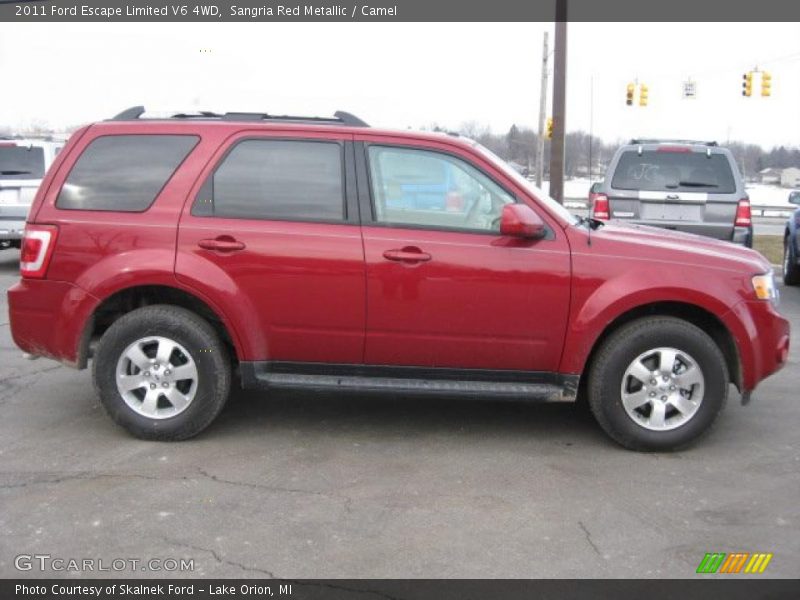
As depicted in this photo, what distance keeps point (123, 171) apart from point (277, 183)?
94 centimetres

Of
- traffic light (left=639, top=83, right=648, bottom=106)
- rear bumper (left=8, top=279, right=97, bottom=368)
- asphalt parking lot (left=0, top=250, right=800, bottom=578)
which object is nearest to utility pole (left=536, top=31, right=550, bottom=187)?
traffic light (left=639, top=83, right=648, bottom=106)

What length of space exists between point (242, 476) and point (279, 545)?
879 millimetres

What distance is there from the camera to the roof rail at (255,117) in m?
5.24

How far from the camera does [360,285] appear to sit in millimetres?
4867

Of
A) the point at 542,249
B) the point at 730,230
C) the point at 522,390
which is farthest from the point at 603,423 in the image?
the point at 730,230

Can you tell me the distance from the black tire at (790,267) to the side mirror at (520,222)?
8328 mm

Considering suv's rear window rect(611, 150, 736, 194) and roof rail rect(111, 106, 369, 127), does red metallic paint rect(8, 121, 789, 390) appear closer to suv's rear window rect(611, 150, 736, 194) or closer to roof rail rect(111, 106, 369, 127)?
roof rail rect(111, 106, 369, 127)

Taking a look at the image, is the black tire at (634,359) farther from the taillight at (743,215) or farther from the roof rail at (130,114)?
the taillight at (743,215)

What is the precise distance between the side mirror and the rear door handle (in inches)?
59.7

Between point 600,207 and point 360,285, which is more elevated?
point 600,207

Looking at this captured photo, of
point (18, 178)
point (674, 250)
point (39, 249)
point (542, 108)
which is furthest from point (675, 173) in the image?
point (542, 108)

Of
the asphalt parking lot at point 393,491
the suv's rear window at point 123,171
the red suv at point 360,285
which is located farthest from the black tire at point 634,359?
the suv's rear window at point 123,171

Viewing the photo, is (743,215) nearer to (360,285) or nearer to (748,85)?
(360,285)

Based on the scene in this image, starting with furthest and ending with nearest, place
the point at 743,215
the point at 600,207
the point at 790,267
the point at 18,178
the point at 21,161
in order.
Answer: the point at 21,161, the point at 18,178, the point at 790,267, the point at 600,207, the point at 743,215
